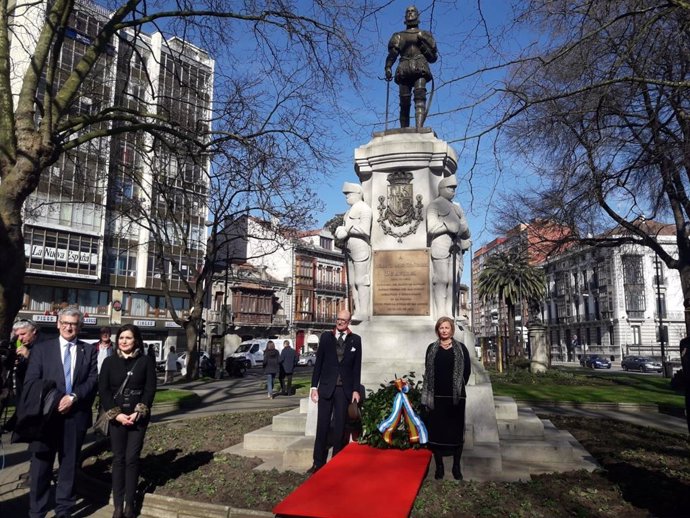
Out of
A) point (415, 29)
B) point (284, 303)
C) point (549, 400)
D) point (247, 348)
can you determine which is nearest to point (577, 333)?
point (284, 303)

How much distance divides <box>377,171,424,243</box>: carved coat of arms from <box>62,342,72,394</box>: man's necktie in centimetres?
499

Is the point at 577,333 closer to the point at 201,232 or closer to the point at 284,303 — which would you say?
the point at 284,303

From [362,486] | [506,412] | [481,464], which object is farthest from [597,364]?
[362,486]

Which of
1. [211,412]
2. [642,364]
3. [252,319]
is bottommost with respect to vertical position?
[642,364]

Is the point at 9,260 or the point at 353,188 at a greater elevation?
the point at 353,188

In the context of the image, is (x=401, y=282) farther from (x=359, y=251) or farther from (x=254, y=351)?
(x=254, y=351)

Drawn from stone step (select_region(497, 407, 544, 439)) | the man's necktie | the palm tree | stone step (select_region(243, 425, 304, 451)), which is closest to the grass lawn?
stone step (select_region(497, 407, 544, 439))

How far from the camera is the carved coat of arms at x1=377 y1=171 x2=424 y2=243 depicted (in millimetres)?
8758

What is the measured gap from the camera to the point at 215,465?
6844 millimetres

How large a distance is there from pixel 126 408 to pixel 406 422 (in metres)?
2.98

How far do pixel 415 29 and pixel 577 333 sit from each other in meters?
84.9

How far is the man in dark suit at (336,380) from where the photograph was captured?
6371mm

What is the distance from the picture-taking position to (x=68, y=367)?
5.36 metres

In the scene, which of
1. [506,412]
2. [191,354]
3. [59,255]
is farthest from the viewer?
[59,255]
